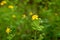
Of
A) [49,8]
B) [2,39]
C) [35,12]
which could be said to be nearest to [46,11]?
[49,8]

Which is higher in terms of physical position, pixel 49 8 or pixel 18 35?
pixel 49 8

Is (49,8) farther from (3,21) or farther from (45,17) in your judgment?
(3,21)

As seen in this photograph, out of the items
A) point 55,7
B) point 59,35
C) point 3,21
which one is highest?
point 55,7

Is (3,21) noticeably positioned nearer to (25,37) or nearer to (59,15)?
(25,37)

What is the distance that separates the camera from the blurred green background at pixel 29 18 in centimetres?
284

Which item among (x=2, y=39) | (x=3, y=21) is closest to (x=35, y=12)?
(x=3, y=21)

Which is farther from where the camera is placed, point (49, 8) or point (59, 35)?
point (49, 8)

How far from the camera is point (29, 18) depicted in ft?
11.1

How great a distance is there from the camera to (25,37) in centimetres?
296

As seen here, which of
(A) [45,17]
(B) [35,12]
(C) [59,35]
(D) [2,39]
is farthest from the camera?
(B) [35,12]

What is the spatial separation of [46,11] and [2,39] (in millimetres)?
872

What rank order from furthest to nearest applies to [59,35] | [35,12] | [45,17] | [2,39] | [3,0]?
[3,0], [35,12], [45,17], [2,39], [59,35]

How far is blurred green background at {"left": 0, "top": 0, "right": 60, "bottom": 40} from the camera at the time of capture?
9.32 feet

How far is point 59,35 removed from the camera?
2.78 meters
